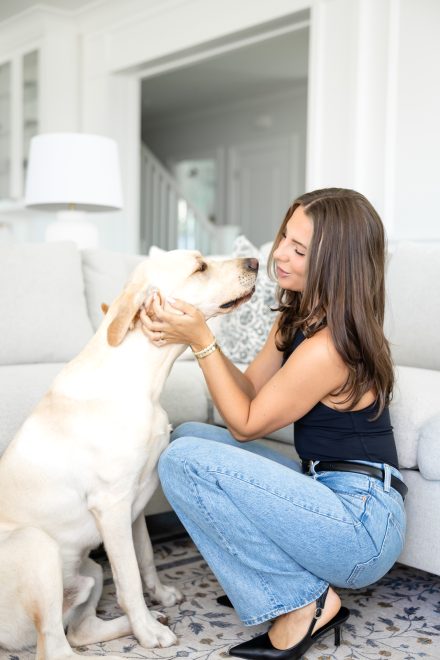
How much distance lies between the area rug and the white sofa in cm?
14

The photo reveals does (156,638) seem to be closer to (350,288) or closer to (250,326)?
(350,288)

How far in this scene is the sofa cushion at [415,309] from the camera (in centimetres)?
246

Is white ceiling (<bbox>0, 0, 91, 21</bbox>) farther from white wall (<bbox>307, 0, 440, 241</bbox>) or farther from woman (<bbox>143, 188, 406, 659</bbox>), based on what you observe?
woman (<bbox>143, 188, 406, 659</bbox>)

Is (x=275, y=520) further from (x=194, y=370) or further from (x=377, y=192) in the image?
(x=377, y=192)

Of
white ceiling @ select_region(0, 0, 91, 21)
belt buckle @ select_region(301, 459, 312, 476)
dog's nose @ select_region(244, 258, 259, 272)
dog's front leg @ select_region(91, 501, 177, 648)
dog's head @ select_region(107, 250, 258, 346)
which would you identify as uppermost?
white ceiling @ select_region(0, 0, 91, 21)

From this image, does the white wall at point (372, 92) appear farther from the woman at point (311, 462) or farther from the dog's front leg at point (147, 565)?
the dog's front leg at point (147, 565)

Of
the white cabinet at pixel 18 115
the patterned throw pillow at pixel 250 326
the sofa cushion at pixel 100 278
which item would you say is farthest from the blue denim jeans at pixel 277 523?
the white cabinet at pixel 18 115

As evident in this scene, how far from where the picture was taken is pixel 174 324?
1.51 m

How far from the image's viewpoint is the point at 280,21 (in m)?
4.52

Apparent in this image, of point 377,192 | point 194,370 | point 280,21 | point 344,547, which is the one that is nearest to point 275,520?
point 344,547

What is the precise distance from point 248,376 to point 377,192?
2.50 metres

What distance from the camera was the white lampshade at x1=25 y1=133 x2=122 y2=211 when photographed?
11.5 feet

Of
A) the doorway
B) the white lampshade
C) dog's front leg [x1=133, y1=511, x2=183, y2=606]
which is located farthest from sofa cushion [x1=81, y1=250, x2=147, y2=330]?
the doorway

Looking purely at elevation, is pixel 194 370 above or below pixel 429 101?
below
